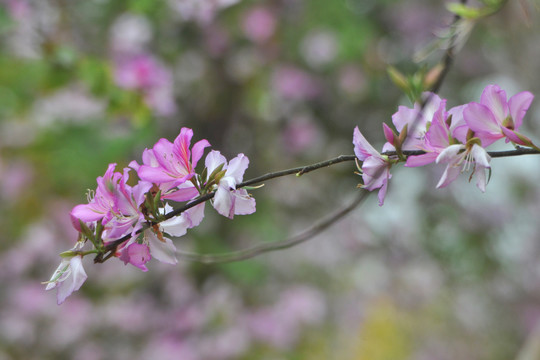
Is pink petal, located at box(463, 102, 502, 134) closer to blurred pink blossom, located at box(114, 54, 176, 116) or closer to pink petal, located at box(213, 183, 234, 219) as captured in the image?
pink petal, located at box(213, 183, 234, 219)

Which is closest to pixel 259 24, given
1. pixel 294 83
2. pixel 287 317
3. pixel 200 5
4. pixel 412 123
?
pixel 294 83

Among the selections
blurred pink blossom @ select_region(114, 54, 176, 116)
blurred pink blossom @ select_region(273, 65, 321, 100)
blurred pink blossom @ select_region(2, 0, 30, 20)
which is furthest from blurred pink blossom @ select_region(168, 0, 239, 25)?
blurred pink blossom @ select_region(273, 65, 321, 100)

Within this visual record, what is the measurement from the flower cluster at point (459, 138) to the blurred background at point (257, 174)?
1.01 meters

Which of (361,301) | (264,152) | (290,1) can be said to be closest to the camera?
(290,1)

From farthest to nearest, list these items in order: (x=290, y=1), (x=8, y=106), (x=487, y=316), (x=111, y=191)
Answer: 1. (x=487, y=316)
2. (x=290, y=1)
3. (x=8, y=106)
4. (x=111, y=191)

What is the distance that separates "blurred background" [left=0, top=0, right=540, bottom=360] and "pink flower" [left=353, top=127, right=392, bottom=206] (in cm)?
100

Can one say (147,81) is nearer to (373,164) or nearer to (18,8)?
(18,8)

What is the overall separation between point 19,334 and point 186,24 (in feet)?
4.08

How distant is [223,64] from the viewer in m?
1.85

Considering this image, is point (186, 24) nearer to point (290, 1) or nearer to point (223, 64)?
point (223, 64)

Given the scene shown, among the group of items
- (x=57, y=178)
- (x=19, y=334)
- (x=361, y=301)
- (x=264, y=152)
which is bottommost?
(x=361, y=301)

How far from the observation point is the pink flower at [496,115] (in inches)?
13.7

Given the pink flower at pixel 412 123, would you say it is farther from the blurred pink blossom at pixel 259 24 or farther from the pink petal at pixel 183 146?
the blurred pink blossom at pixel 259 24

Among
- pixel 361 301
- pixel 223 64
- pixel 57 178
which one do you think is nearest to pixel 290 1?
pixel 223 64
